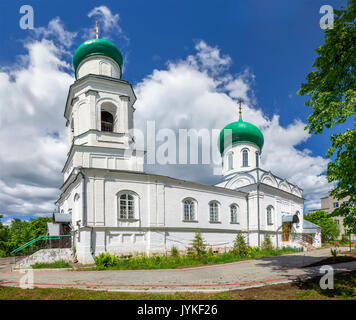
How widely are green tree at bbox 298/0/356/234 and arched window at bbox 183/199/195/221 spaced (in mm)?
10447

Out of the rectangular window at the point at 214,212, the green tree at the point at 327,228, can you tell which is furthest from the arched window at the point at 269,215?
the green tree at the point at 327,228

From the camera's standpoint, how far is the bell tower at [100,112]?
53.4ft

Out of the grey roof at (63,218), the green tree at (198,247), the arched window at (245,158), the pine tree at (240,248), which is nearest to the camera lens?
the green tree at (198,247)

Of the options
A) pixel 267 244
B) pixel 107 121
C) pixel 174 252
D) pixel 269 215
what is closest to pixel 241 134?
pixel 269 215

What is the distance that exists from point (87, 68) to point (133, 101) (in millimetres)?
3883

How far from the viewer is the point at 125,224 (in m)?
14.5

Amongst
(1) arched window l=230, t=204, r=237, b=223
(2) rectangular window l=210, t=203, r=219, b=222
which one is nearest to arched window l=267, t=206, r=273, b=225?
(1) arched window l=230, t=204, r=237, b=223

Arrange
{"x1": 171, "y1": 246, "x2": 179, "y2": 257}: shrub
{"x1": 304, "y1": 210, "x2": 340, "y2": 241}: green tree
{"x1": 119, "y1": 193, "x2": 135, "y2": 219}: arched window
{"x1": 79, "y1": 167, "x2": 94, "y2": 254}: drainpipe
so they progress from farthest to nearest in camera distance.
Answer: {"x1": 304, "y1": 210, "x2": 340, "y2": 241}: green tree
{"x1": 171, "y1": 246, "x2": 179, "y2": 257}: shrub
{"x1": 119, "y1": 193, "x2": 135, "y2": 219}: arched window
{"x1": 79, "y1": 167, "x2": 94, "y2": 254}: drainpipe

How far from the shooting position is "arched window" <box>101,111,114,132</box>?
58.6 feet

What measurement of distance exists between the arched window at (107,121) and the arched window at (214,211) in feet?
29.8

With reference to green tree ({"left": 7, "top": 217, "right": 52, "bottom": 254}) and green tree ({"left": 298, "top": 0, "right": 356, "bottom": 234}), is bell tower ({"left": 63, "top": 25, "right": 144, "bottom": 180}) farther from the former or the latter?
green tree ({"left": 298, "top": 0, "right": 356, "bottom": 234})

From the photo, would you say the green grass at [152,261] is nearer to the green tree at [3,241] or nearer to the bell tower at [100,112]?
the bell tower at [100,112]
